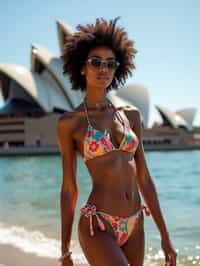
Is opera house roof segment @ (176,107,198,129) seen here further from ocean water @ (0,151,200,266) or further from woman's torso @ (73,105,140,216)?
woman's torso @ (73,105,140,216)

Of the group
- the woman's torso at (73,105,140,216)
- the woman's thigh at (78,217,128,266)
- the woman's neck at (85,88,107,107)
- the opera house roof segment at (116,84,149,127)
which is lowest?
the opera house roof segment at (116,84,149,127)

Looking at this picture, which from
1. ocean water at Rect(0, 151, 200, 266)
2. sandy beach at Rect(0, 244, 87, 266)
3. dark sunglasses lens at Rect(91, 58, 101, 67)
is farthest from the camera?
ocean water at Rect(0, 151, 200, 266)

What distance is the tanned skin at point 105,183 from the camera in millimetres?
1645

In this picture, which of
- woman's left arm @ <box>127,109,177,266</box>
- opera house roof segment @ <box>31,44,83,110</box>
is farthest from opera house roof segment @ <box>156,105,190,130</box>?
woman's left arm @ <box>127,109,177,266</box>

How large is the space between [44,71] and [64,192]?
40.2 m

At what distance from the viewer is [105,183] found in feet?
5.48

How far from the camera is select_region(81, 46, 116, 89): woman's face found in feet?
5.76

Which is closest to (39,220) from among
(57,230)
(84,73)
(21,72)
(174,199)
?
(57,230)

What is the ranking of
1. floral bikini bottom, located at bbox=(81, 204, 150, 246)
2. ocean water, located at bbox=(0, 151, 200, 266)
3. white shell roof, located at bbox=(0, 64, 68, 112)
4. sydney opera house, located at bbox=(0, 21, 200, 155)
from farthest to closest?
sydney opera house, located at bbox=(0, 21, 200, 155) < white shell roof, located at bbox=(0, 64, 68, 112) < ocean water, located at bbox=(0, 151, 200, 266) < floral bikini bottom, located at bbox=(81, 204, 150, 246)

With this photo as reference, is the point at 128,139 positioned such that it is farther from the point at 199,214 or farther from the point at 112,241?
the point at 199,214

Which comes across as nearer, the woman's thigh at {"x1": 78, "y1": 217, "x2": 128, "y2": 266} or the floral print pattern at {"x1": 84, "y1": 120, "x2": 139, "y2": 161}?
the woman's thigh at {"x1": 78, "y1": 217, "x2": 128, "y2": 266}

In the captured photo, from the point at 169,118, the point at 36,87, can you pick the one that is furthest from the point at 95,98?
the point at 169,118

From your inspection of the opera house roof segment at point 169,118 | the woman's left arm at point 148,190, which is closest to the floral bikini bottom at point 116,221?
the woman's left arm at point 148,190

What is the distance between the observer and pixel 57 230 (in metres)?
6.48
